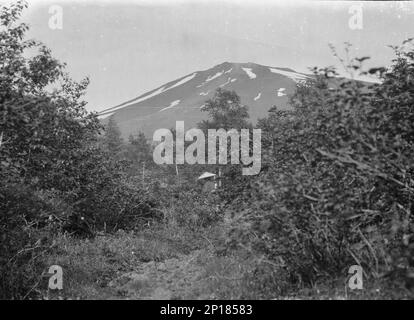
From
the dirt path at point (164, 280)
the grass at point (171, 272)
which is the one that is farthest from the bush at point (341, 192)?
the dirt path at point (164, 280)

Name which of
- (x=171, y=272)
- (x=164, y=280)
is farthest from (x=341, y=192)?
(x=171, y=272)

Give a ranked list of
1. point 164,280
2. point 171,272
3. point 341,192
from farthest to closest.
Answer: point 171,272, point 164,280, point 341,192

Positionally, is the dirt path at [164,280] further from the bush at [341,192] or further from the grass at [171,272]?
the bush at [341,192]

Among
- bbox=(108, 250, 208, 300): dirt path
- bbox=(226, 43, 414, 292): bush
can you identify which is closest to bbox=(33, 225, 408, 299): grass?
bbox=(108, 250, 208, 300): dirt path

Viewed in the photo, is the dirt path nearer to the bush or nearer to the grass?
the grass

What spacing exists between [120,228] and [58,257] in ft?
18.7

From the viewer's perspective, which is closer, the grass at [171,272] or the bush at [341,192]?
the bush at [341,192]

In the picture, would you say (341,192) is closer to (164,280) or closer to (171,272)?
(164,280)

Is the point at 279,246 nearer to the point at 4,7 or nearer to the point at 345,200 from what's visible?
the point at 345,200

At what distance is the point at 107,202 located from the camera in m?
17.4

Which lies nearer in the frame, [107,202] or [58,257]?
[58,257]
